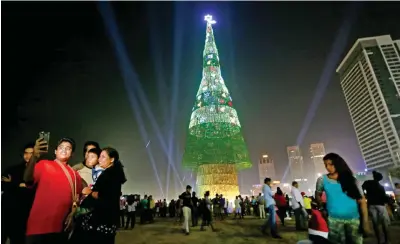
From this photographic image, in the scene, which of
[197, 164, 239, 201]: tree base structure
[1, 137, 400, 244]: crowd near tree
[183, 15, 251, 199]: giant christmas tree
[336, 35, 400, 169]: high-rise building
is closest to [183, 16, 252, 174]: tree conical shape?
[183, 15, 251, 199]: giant christmas tree

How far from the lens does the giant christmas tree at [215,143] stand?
29.4 metres

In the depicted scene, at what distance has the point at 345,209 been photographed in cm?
318

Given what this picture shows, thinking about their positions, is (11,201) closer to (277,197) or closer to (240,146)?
(277,197)

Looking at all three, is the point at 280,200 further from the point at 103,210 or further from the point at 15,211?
the point at 15,211

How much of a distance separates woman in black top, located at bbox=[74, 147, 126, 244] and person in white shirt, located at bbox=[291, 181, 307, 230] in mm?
7811

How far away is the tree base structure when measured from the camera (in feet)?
95.2

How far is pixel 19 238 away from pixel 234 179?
27.5m

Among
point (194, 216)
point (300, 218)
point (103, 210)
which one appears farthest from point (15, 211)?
point (194, 216)

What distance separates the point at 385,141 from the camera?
102 meters

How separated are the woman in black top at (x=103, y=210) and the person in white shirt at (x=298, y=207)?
25.6ft

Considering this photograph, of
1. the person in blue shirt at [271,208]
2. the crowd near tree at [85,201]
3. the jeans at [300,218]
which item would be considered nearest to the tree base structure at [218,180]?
the jeans at [300,218]

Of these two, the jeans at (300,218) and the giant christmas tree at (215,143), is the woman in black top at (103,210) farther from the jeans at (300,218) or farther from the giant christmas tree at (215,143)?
the giant christmas tree at (215,143)

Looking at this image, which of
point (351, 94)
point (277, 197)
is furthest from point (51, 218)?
point (351, 94)

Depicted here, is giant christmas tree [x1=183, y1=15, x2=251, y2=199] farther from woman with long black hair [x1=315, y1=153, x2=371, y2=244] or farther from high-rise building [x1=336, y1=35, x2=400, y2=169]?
high-rise building [x1=336, y1=35, x2=400, y2=169]
